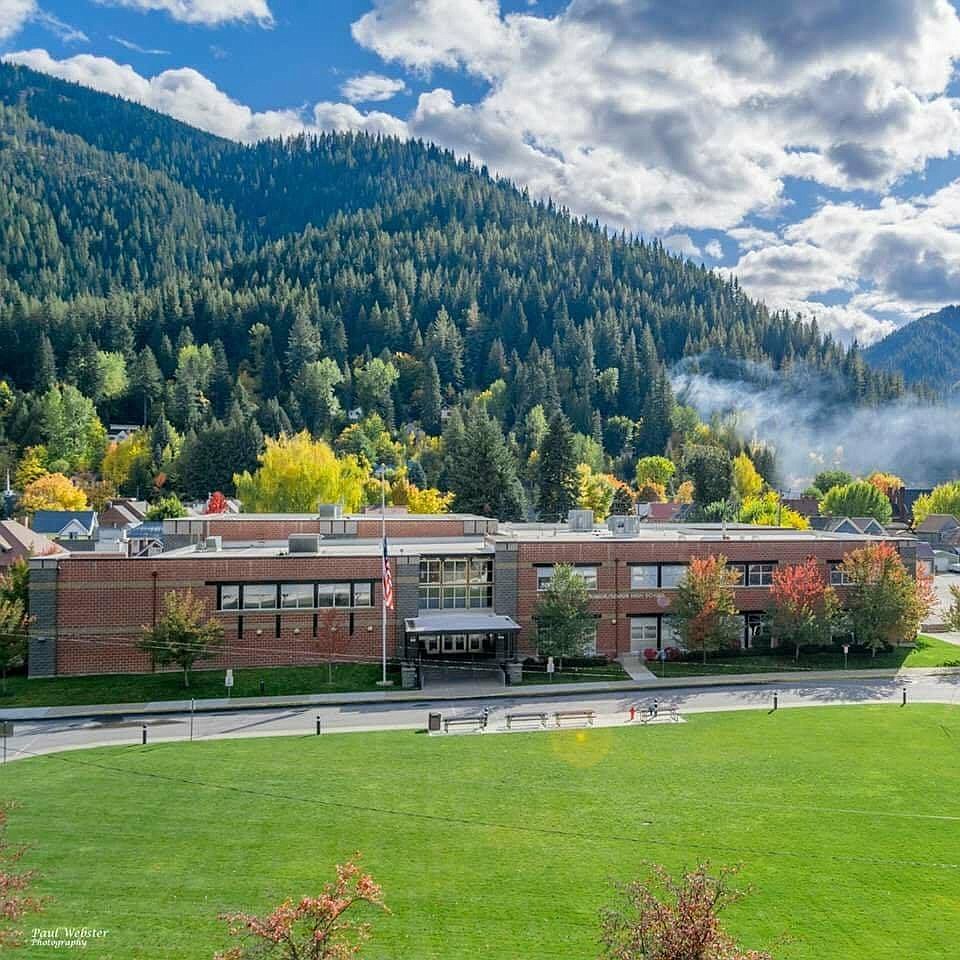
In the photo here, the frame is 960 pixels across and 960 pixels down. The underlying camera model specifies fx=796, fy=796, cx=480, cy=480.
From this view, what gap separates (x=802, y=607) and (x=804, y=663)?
11.8 feet

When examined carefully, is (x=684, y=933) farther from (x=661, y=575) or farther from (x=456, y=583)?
(x=661, y=575)

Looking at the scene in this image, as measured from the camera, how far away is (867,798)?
2641 cm

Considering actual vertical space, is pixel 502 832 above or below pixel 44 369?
below

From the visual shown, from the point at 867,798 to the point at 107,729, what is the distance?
3195cm

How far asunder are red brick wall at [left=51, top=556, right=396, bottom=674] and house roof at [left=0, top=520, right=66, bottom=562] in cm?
2541

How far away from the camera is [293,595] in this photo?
48.0m

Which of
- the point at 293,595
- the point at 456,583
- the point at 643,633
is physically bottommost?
the point at 643,633

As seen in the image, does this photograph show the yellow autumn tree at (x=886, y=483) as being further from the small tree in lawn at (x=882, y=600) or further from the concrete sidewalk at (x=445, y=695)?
A: the concrete sidewalk at (x=445, y=695)

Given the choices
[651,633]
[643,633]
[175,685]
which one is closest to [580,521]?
[643,633]

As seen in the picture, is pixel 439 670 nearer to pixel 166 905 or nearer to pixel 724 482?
pixel 166 905

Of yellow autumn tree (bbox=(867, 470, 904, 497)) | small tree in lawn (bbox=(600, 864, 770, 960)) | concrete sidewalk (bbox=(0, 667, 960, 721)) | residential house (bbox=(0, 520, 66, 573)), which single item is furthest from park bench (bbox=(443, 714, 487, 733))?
yellow autumn tree (bbox=(867, 470, 904, 497))

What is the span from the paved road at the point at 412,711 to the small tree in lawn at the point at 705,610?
13.5ft

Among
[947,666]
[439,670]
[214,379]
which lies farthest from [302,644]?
[214,379]

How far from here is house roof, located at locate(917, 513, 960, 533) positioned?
120 m
